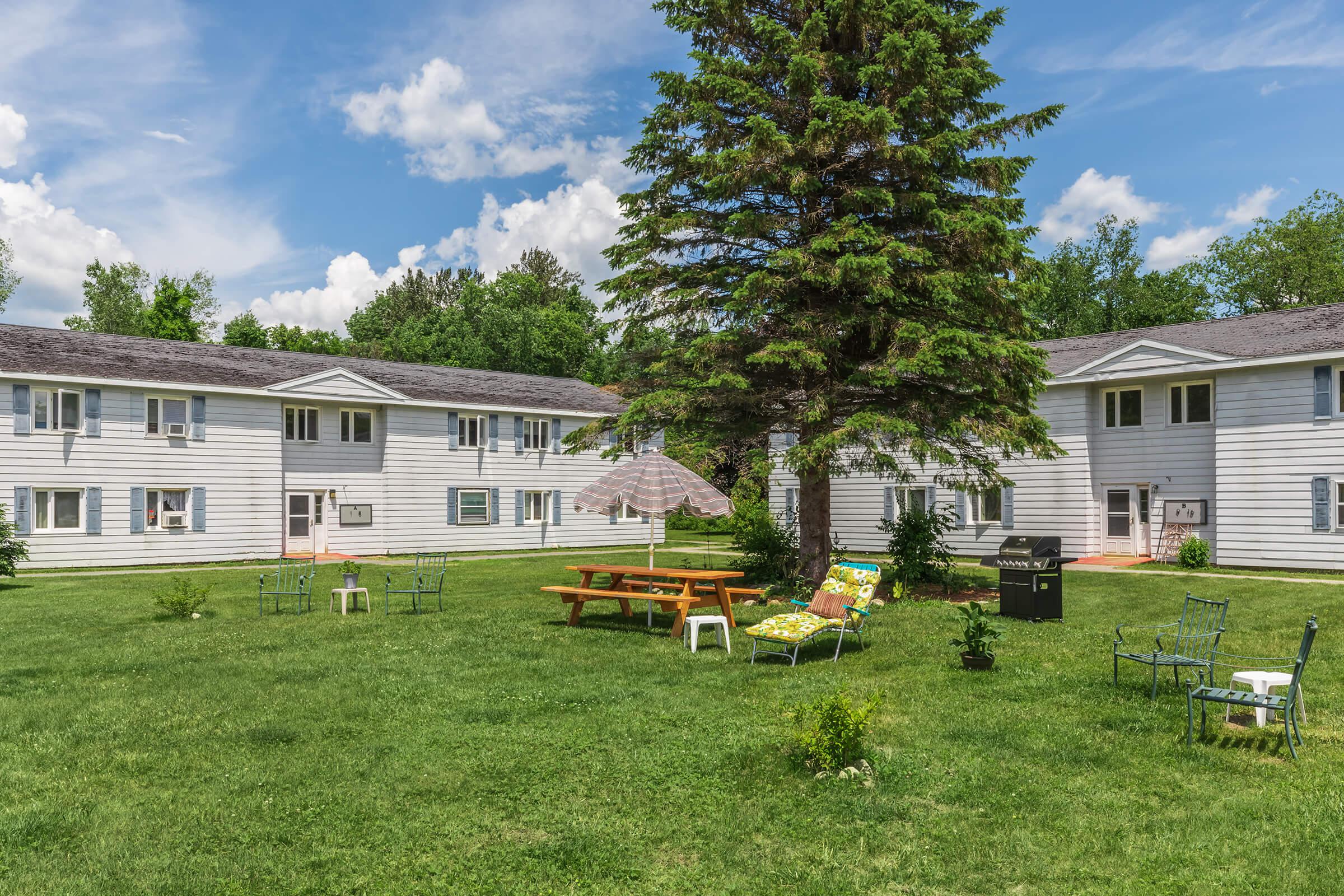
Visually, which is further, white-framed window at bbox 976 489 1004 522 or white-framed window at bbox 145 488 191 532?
white-framed window at bbox 976 489 1004 522

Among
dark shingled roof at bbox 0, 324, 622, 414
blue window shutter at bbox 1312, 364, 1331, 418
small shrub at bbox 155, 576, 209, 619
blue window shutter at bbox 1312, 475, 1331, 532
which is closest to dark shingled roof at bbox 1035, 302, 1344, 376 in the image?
blue window shutter at bbox 1312, 364, 1331, 418

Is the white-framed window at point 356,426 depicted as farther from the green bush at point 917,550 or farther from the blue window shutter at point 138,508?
the green bush at point 917,550

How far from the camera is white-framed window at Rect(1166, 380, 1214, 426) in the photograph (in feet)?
79.5

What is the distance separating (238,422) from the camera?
92.4 feet

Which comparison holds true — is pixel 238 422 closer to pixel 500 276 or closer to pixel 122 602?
pixel 122 602

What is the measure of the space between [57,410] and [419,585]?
578 inches

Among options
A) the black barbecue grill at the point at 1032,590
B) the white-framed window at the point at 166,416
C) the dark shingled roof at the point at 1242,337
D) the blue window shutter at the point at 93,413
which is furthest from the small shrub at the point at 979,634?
the blue window shutter at the point at 93,413

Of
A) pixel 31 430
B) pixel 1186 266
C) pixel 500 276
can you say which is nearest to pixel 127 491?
pixel 31 430

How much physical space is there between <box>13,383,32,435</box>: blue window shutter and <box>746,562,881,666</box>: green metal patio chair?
22024 millimetres

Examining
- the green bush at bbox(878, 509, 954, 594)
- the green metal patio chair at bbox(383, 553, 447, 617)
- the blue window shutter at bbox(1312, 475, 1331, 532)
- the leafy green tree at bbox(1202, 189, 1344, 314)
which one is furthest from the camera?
the leafy green tree at bbox(1202, 189, 1344, 314)

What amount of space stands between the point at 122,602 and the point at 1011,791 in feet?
53.2

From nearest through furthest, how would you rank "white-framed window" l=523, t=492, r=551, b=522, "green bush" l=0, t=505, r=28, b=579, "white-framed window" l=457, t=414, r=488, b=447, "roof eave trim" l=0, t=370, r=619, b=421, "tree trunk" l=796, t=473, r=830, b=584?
"tree trunk" l=796, t=473, r=830, b=584 → "green bush" l=0, t=505, r=28, b=579 → "roof eave trim" l=0, t=370, r=619, b=421 → "white-framed window" l=457, t=414, r=488, b=447 → "white-framed window" l=523, t=492, r=551, b=522

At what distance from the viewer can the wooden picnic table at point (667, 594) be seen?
41.9 feet

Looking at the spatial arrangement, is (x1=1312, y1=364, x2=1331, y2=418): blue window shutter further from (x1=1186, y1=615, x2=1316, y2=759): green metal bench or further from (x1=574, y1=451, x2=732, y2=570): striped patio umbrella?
(x1=1186, y1=615, x2=1316, y2=759): green metal bench
